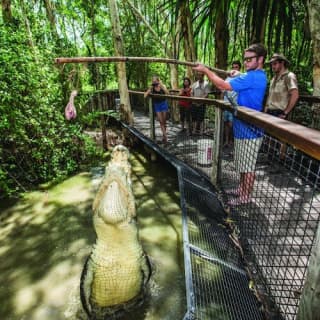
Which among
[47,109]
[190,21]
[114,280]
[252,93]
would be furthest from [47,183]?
[190,21]

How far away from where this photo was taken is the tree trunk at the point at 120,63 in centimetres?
608

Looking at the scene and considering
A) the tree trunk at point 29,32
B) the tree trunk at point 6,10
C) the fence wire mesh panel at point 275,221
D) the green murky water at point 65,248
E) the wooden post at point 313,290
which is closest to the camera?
the wooden post at point 313,290

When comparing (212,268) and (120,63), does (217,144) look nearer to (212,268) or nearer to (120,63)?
(212,268)

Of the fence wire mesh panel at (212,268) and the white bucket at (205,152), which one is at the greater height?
the white bucket at (205,152)

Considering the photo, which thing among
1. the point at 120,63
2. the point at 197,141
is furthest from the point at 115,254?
the point at 120,63

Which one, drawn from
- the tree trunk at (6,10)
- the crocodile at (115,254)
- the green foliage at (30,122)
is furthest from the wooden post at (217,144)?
the tree trunk at (6,10)

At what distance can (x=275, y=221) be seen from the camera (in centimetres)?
235

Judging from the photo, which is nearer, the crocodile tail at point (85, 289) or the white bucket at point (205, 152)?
the crocodile tail at point (85, 289)

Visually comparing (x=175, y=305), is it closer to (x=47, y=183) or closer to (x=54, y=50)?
(x=47, y=183)

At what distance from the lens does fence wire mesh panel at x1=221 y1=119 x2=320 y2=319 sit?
1.69 metres

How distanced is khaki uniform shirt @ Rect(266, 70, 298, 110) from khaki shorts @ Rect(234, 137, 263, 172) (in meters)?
1.26

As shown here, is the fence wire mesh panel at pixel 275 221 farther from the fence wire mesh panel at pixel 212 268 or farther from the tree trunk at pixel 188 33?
the tree trunk at pixel 188 33

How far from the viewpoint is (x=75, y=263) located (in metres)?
3.07

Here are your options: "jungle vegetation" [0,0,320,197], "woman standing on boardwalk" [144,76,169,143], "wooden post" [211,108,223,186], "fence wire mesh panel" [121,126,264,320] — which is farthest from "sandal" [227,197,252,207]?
"woman standing on boardwalk" [144,76,169,143]
